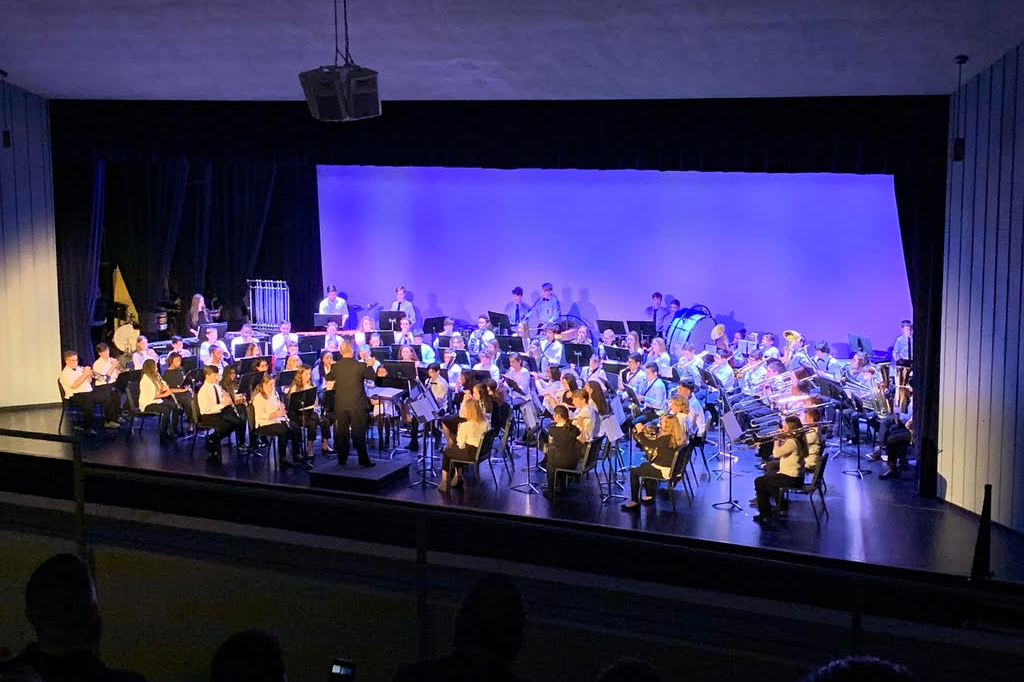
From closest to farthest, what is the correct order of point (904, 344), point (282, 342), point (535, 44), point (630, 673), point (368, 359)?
point (630, 673) < point (535, 44) < point (368, 359) < point (904, 344) < point (282, 342)

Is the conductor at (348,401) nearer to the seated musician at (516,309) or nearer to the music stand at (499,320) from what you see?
the music stand at (499,320)

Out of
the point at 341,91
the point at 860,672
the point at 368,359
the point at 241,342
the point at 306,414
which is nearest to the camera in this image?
the point at 860,672

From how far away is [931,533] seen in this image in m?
8.34

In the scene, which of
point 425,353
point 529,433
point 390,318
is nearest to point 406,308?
point 390,318

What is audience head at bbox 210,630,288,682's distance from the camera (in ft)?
8.47

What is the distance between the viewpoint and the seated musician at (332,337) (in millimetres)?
12516

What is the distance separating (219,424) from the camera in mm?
10477

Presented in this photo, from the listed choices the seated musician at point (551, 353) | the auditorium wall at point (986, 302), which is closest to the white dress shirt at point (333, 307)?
the seated musician at point (551, 353)

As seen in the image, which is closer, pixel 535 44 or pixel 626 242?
pixel 535 44

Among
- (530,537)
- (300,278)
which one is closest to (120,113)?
(300,278)

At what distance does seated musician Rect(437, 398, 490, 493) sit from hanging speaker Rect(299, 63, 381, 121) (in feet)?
10.0

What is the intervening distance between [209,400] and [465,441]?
314 centimetres

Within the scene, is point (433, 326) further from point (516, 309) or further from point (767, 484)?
point (767, 484)

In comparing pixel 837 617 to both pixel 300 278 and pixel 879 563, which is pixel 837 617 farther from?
pixel 300 278
